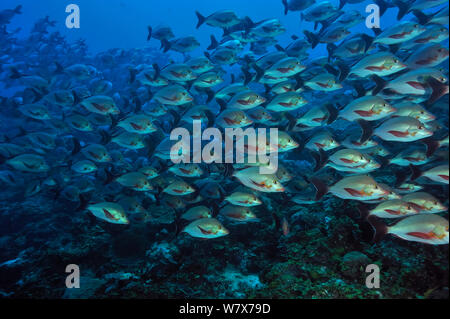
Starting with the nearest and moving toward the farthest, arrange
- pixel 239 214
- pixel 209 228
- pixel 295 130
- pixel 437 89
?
pixel 437 89, pixel 209 228, pixel 239 214, pixel 295 130

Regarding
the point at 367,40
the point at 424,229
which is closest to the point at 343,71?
the point at 367,40

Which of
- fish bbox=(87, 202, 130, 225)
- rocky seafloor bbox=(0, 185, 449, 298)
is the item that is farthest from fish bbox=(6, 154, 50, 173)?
fish bbox=(87, 202, 130, 225)

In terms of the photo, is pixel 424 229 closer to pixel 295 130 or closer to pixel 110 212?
pixel 295 130

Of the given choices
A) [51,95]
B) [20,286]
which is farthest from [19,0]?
[20,286]

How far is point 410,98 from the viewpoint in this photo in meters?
4.80

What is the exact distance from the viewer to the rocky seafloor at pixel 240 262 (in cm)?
343

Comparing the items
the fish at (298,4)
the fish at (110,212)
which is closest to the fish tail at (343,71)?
the fish at (298,4)

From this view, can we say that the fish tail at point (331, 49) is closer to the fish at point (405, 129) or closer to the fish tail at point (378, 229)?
the fish at point (405, 129)

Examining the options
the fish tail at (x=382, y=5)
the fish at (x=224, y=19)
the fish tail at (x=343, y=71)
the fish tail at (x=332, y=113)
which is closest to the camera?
the fish tail at (x=332, y=113)

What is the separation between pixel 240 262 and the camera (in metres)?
4.86

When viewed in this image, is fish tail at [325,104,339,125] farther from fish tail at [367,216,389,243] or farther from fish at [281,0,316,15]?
fish at [281,0,316,15]
